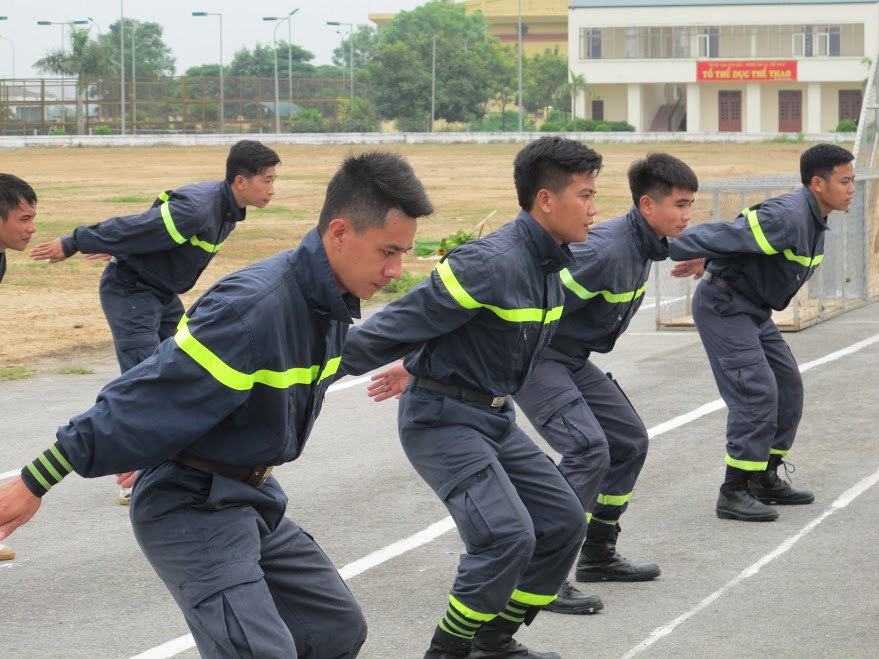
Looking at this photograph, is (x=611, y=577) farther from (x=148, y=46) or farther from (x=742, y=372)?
(x=148, y=46)

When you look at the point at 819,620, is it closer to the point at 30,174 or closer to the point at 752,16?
the point at 30,174

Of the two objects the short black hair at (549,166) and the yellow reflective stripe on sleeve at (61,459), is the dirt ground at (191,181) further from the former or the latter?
the yellow reflective stripe on sleeve at (61,459)

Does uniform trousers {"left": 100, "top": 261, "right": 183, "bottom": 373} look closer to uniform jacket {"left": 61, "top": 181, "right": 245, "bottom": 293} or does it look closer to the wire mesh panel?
uniform jacket {"left": 61, "top": 181, "right": 245, "bottom": 293}

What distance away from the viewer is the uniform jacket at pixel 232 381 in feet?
12.8

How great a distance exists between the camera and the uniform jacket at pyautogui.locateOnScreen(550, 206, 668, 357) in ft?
21.8

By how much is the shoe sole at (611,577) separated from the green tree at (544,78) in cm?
10544

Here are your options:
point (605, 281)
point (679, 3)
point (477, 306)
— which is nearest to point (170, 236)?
point (605, 281)

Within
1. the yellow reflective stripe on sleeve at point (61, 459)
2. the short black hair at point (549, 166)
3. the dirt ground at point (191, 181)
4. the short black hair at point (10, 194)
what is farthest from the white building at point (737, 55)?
the yellow reflective stripe on sleeve at point (61, 459)

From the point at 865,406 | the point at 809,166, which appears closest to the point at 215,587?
the point at 809,166

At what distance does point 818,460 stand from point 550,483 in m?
4.40

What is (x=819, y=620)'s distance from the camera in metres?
6.37

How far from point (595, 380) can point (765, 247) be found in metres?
1.62

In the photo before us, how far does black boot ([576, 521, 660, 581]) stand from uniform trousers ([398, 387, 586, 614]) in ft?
4.27

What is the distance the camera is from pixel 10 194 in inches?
313
